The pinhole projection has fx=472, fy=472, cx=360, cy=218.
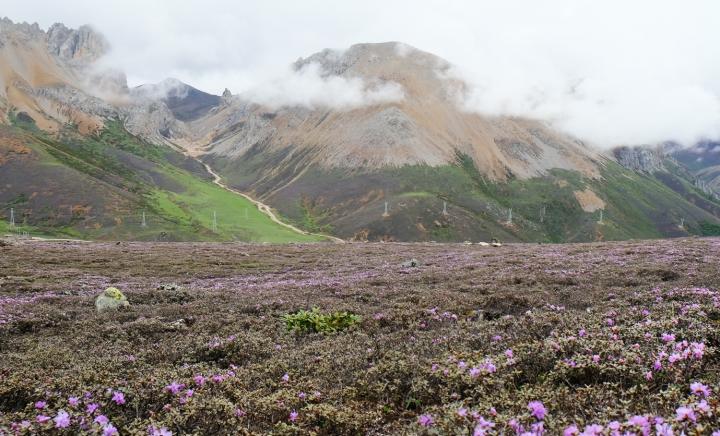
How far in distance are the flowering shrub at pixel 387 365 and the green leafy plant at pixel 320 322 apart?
0.29ft

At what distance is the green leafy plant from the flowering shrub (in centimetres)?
9

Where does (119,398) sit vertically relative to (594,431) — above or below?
below

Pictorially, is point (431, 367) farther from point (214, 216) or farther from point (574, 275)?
point (214, 216)

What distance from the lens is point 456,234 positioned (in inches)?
7308

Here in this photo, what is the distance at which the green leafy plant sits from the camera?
12.7 m

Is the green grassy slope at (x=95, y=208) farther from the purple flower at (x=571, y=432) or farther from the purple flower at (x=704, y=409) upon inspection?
the purple flower at (x=704, y=409)

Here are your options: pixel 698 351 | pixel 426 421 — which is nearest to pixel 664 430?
pixel 426 421

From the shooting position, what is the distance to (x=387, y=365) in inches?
313

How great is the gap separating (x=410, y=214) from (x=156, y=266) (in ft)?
524

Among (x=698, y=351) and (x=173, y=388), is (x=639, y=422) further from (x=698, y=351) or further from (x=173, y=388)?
(x=173, y=388)

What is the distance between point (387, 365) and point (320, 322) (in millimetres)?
5147

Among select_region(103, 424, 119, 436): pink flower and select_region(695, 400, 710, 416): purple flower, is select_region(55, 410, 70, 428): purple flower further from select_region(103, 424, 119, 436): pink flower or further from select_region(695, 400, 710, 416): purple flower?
select_region(695, 400, 710, 416): purple flower

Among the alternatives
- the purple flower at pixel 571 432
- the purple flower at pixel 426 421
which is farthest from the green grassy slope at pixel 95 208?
the purple flower at pixel 571 432

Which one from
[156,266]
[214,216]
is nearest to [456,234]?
[214,216]
